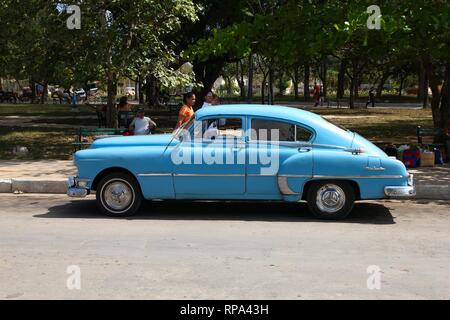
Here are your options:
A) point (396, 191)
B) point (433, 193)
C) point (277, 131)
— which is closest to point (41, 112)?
point (433, 193)

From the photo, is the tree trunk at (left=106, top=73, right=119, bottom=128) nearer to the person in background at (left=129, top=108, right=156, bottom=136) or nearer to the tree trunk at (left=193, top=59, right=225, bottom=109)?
the person in background at (left=129, top=108, right=156, bottom=136)

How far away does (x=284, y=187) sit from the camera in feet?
26.8

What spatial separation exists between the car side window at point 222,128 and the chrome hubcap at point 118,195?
1345 mm

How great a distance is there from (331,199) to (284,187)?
2.28 feet

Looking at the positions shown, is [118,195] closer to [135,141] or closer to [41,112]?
[135,141]

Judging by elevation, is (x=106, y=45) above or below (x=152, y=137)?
above

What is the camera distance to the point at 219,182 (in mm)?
8219

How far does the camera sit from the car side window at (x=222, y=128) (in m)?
8.34

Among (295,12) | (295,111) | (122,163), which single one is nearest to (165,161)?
(122,163)

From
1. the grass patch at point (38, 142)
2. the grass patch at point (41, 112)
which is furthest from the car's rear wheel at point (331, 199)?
the grass patch at point (41, 112)

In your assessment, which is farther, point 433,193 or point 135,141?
point 433,193

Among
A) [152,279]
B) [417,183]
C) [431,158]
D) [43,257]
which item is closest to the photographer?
[152,279]

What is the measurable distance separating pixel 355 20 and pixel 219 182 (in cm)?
448
